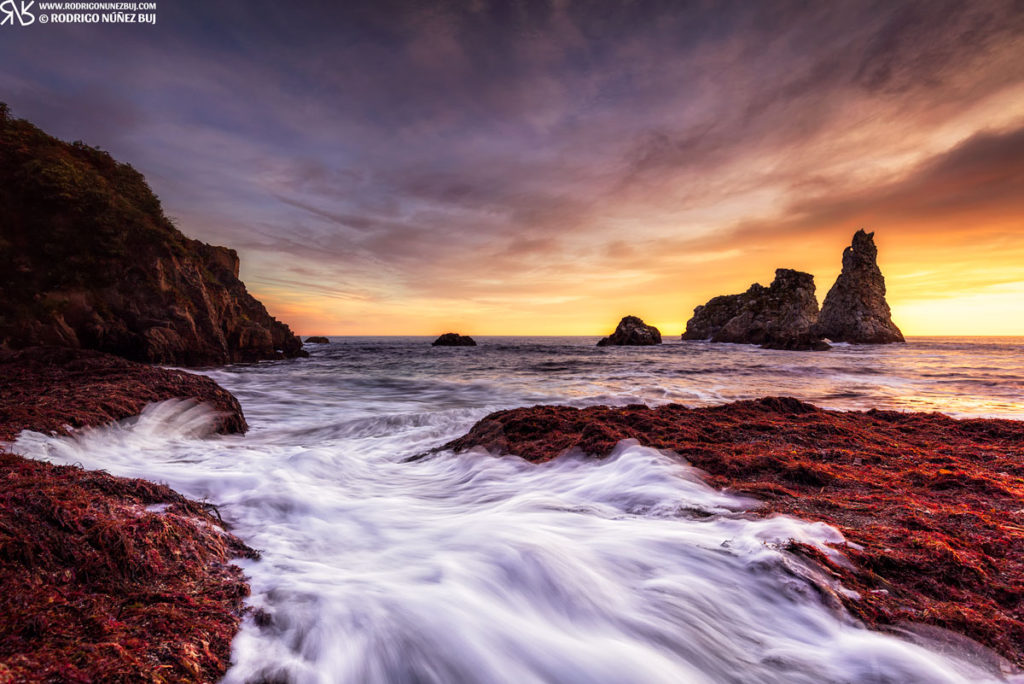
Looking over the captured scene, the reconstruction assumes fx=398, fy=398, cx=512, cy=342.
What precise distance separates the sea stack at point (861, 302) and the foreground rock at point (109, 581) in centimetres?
8050

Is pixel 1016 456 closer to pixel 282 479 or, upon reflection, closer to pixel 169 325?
pixel 282 479

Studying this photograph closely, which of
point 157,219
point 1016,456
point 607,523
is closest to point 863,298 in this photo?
point 1016,456

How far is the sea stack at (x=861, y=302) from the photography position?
60.9 metres

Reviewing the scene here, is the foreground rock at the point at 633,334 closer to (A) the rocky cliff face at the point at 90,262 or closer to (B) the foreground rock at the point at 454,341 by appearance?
(B) the foreground rock at the point at 454,341

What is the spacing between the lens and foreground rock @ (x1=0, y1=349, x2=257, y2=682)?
4.36 ft

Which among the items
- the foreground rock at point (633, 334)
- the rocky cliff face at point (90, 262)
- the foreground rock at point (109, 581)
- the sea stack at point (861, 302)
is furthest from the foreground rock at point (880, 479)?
the sea stack at point (861, 302)

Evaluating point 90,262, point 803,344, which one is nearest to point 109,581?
point 90,262

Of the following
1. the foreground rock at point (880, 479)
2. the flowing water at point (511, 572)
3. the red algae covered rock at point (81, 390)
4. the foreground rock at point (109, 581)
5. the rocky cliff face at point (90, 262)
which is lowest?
the flowing water at point (511, 572)

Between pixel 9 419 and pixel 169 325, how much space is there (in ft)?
50.6

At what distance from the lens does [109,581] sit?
1782 millimetres

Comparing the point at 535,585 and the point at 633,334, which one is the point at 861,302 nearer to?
the point at 633,334

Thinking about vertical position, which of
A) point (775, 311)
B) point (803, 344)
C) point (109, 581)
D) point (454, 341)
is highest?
point (775, 311)

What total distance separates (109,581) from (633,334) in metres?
66.6

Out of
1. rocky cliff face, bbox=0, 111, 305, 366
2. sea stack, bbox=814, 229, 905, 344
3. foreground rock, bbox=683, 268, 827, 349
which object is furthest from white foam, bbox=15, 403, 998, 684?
sea stack, bbox=814, 229, 905, 344
